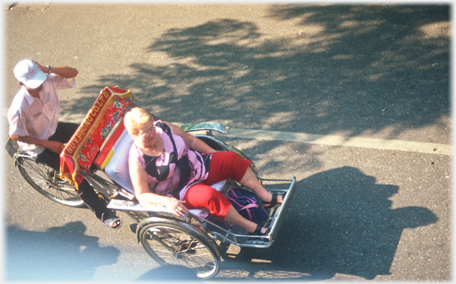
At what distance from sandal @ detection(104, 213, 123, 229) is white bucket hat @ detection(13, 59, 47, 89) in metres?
1.45

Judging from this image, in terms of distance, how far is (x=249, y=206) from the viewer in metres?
3.54

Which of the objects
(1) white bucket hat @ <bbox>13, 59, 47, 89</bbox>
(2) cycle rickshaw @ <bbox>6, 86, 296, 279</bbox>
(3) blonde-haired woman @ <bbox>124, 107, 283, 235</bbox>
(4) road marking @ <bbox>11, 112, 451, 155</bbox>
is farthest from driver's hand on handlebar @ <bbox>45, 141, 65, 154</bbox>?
(4) road marking @ <bbox>11, 112, 451, 155</bbox>

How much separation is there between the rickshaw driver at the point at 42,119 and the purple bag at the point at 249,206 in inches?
48.8

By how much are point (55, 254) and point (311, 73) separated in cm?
390

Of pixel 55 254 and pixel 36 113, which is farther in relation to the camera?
pixel 55 254

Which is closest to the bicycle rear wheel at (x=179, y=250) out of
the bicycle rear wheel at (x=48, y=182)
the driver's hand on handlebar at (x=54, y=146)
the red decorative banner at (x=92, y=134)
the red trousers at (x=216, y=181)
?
the red trousers at (x=216, y=181)

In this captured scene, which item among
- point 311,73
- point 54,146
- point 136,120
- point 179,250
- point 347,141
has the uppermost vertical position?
point 136,120

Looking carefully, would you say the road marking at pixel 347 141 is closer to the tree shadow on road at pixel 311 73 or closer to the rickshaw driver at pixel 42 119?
the tree shadow on road at pixel 311 73

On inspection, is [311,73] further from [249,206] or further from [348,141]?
[249,206]

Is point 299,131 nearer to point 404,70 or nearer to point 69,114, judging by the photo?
point 404,70

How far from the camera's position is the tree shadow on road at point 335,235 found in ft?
11.8

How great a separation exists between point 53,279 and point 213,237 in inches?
71.1

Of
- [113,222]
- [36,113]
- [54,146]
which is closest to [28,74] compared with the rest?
[36,113]

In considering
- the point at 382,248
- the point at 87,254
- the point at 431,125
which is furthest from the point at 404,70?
the point at 87,254
